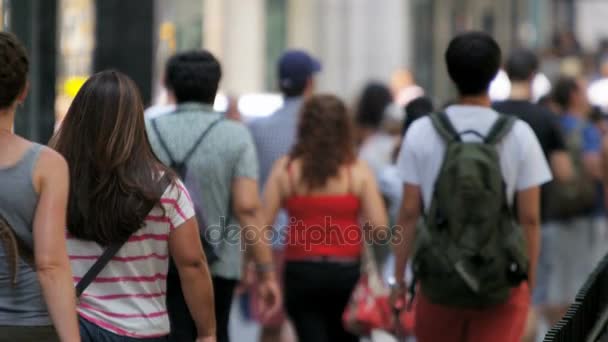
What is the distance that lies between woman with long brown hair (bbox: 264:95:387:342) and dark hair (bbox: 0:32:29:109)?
12.2ft

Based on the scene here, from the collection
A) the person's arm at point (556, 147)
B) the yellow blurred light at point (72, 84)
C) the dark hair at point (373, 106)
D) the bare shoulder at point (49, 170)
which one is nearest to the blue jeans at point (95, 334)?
the bare shoulder at point (49, 170)

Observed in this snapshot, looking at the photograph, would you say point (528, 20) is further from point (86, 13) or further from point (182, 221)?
point (182, 221)

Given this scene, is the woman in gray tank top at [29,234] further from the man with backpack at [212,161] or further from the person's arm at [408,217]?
the person's arm at [408,217]

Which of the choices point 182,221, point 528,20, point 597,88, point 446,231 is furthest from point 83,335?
point 528,20

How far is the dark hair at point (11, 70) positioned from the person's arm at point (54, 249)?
226 millimetres

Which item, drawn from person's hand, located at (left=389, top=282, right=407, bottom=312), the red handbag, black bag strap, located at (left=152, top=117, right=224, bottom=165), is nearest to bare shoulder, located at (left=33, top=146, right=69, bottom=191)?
black bag strap, located at (left=152, top=117, right=224, bottom=165)

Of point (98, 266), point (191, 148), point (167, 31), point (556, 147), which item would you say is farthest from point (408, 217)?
point (167, 31)

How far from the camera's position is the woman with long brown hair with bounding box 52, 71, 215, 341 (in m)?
5.37

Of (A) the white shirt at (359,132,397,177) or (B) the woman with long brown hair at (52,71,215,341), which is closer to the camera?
(B) the woman with long brown hair at (52,71,215,341)

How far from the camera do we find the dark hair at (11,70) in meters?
4.85

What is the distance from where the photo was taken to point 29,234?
4855 mm

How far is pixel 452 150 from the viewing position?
650 centimetres

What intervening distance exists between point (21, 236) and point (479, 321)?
246cm

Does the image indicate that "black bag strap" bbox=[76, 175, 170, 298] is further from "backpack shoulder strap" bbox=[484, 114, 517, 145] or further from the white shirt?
the white shirt
